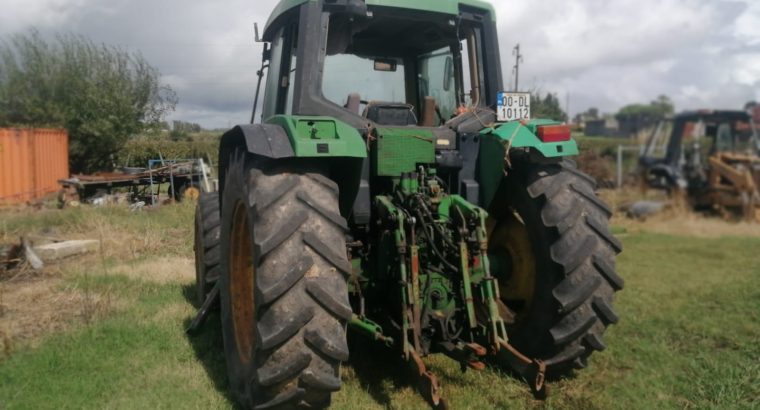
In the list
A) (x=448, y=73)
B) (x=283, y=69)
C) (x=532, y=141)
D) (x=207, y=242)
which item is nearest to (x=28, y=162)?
(x=207, y=242)

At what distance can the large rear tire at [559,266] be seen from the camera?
3.53m

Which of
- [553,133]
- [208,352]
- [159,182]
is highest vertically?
[553,133]

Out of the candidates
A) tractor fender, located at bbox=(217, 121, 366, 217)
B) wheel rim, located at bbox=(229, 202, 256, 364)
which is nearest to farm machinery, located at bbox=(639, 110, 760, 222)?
tractor fender, located at bbox=(217, 121, 366, 217)

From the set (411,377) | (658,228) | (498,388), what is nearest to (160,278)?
(411,377)

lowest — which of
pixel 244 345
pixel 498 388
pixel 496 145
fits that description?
pixel 498 388

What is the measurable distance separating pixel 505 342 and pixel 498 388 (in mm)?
561

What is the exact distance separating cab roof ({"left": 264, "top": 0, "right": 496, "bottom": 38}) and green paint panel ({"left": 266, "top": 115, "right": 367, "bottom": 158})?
1.04 metres

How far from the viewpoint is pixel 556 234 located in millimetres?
3588

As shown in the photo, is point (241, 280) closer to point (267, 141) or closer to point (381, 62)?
point (267, 141)

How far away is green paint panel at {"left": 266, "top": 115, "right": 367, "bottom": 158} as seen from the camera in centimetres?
306

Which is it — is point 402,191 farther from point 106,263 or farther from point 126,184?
point 106,263

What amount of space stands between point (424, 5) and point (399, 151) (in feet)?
3.61

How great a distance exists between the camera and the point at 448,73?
15.2 ft

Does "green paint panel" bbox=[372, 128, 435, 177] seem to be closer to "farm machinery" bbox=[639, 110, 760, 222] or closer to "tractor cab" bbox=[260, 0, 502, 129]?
"tractor cab" bbox=[260, 0, 502, 129]
